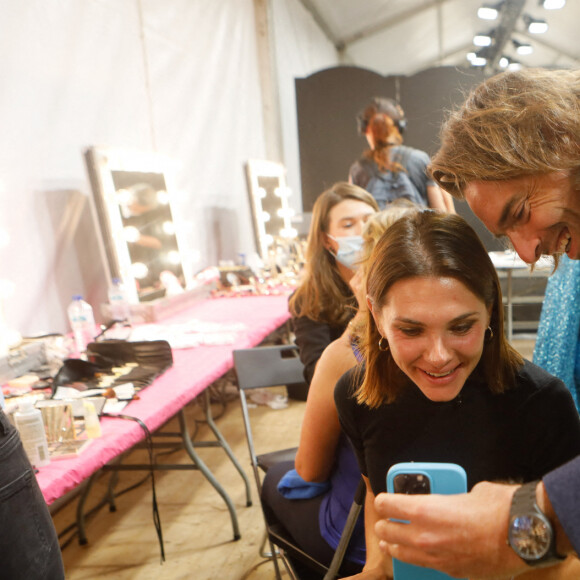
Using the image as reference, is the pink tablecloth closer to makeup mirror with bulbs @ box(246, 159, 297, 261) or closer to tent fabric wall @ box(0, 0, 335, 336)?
tent fabric wall @ box(0, 0, 335, 336)

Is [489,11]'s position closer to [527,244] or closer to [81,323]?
[81,323]

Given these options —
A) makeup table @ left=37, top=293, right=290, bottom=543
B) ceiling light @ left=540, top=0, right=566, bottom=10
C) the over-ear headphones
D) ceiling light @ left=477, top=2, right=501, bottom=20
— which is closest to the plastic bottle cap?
makeup table @ left=37, top=293, right=290, bottom=543

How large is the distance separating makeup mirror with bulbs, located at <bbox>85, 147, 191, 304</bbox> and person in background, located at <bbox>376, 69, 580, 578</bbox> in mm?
1990

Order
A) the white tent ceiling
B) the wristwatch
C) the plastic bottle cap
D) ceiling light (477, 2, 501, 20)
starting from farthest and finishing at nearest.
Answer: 1. the white tent ceiling
2. ceiling light (477, 2, 501, 20)
3. the plastic bottle cap
4. the wristwatch

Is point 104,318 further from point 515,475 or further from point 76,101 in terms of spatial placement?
point 515,475

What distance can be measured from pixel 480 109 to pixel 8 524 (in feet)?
3.61

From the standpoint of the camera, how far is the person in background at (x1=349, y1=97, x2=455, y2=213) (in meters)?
3.38

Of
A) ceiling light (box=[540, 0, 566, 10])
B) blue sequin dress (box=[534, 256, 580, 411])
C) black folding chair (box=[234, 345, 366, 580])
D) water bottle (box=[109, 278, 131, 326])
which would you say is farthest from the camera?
ceiling light (box=[540, 0, 566, 10])

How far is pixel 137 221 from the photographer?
2842 millimetres

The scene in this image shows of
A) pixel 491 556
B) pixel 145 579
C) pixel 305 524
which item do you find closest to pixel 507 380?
pixel 491 556

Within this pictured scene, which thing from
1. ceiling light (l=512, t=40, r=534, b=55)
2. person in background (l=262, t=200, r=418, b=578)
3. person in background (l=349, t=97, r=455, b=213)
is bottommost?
person in background (l=262, t=200, r=418, b=578)

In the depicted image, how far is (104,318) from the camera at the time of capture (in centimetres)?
280

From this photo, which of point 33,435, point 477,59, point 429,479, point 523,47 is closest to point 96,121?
point 33,435

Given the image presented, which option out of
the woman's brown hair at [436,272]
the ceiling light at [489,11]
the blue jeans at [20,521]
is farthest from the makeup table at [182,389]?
the ceiling light at [489,11]
